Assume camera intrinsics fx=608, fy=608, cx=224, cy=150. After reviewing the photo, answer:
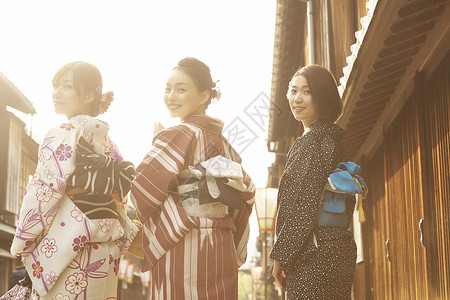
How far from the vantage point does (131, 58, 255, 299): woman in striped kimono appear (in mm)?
3729

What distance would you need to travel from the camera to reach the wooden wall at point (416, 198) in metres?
4.86

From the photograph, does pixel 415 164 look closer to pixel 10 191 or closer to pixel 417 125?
pixel 417 125

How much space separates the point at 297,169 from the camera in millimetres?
3723

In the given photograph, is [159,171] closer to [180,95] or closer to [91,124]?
[180,95]

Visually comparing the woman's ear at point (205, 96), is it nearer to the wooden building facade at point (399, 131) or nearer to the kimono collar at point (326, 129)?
the kimono collar at point (326, 129)

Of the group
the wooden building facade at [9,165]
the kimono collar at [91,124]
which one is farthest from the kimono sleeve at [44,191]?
the wooden building facade at [9,165]

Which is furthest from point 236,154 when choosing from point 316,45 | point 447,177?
point 316,45

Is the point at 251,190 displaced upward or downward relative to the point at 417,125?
downward

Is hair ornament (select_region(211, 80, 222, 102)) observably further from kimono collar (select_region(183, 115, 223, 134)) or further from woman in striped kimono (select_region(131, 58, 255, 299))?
woman in striped kimono (select_region(131, 58, 255, 299))

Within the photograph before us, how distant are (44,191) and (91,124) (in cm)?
62

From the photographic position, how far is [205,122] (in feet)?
13.4

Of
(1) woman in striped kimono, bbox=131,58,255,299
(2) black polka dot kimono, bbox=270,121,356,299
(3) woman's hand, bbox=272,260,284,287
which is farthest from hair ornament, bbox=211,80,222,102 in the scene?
(3) woman's hand, bbox=272,260,284,287

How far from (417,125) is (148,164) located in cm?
287

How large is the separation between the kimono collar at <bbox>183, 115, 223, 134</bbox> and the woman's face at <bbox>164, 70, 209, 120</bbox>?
0.21 feet
